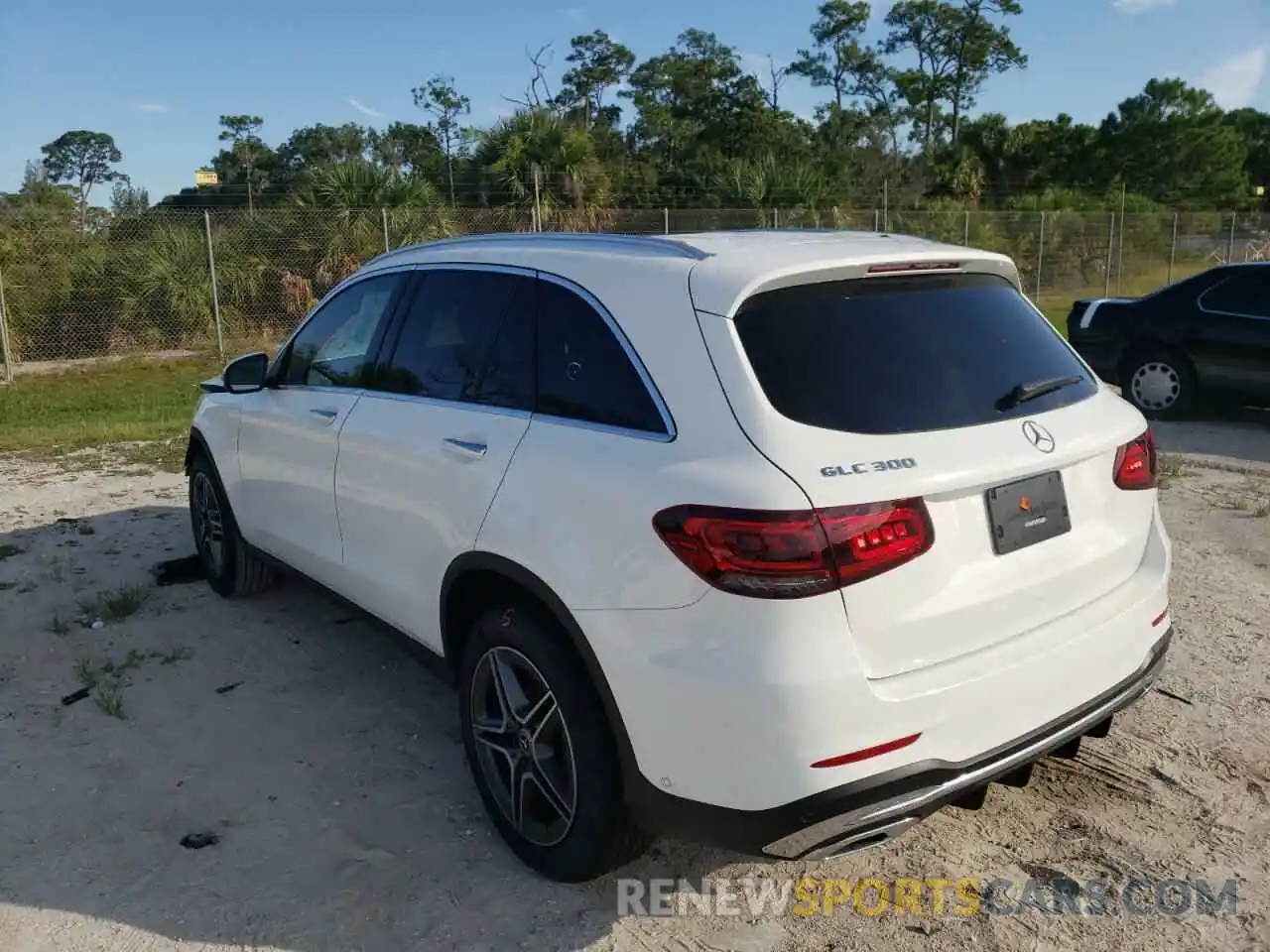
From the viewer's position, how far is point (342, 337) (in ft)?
14.4

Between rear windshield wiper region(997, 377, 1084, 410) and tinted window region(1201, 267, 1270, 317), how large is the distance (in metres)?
7.30

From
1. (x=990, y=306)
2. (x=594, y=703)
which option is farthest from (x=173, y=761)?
(x=990, y=306)

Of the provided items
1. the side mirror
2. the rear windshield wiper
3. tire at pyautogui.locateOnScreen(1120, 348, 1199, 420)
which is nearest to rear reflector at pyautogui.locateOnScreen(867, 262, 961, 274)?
the rear windshield wiper

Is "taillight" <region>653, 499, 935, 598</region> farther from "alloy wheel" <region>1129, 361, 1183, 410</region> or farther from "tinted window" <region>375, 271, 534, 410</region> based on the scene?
"alloy wheel" <region>1129, 361, 1183, 410</region>

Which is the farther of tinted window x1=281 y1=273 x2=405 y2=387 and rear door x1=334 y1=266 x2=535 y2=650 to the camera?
tinted window x1=281 y1=273 x2=405 y2=387

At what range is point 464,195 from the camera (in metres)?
22.7

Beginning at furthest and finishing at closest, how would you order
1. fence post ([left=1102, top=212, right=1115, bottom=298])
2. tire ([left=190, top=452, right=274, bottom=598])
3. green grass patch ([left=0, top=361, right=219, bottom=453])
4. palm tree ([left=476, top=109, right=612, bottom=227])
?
fence post ([left=1102, top=212, right=1115, bottom=298])
palm tree ([left=476, top=109, right=612, bottom=227])
green grass patch ([left=0, top=361, right=219, bottom=453])
tire ([left=190, top=452, right=274, bottom=598])

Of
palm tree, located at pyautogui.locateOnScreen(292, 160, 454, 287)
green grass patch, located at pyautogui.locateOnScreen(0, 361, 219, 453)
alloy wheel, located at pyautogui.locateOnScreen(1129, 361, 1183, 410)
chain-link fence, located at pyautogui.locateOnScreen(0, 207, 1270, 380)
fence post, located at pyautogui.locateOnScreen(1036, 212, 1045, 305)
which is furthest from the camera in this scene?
fence post, located at pyautogui.locateOnScreen(1036, 212, 1045, 305)

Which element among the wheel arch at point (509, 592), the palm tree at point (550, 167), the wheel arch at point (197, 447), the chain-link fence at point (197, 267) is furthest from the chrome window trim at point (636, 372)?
the palm tree at point (550, 167)

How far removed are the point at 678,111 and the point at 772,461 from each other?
172 feet

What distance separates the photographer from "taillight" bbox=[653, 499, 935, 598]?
2.35 metres

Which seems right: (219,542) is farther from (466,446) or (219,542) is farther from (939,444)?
(939,444)

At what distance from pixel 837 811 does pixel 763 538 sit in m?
0.65

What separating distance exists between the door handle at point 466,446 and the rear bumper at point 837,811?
3.61 ft
